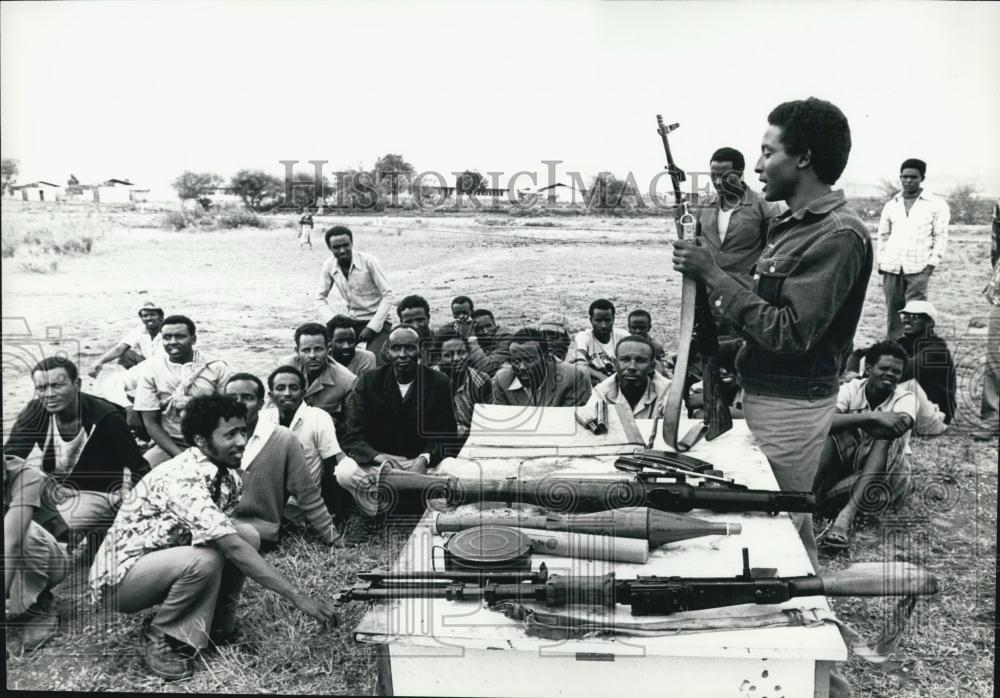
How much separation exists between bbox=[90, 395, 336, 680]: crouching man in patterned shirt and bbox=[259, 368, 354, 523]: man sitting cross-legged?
102cm

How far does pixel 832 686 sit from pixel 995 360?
3.61 meters

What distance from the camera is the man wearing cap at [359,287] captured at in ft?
18.5

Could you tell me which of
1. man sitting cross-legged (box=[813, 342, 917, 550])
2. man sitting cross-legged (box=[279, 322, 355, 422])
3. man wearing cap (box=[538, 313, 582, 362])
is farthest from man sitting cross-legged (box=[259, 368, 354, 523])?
man sitting cross-legged (box=[813, 342, 917, 550])

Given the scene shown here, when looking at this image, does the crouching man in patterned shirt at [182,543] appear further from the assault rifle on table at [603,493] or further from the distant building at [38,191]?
the distant building at [38,191]

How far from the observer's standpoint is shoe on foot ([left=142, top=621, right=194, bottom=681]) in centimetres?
336

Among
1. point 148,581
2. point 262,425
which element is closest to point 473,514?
point 148,581

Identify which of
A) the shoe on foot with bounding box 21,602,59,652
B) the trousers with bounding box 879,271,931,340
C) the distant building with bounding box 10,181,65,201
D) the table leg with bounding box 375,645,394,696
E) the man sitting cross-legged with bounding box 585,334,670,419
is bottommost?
the shoe on foot with bounding box 21,602,59,652

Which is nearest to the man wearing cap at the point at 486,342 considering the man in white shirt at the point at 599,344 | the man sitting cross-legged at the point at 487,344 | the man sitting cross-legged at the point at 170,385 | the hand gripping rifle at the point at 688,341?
the man sitting cross-legged at the point at 487,344

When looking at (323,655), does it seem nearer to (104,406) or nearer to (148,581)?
(148,581)

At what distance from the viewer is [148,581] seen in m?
3.37

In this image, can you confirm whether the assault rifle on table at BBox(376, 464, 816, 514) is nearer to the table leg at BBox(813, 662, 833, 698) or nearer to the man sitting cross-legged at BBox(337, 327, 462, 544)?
the table leg at BBox(813, 662, 833, 698)

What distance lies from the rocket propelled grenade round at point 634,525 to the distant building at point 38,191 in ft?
14.1

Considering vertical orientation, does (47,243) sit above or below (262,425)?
above

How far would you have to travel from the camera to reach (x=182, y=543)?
343 centimetres
